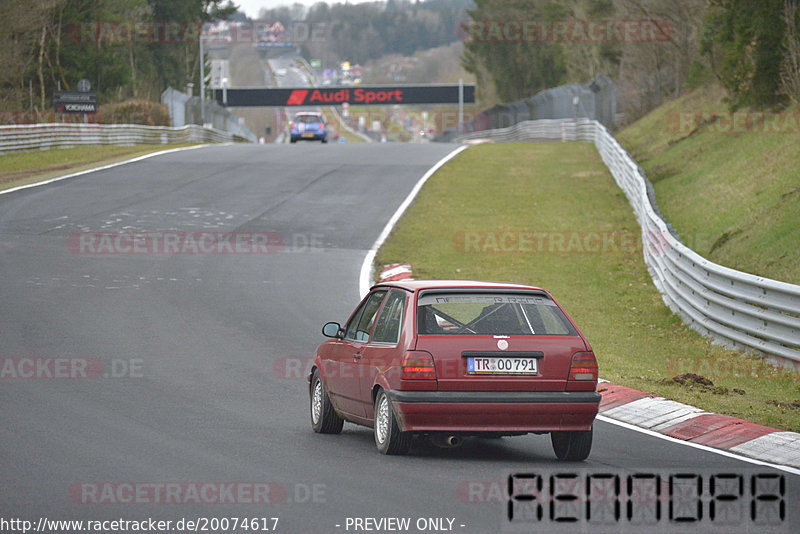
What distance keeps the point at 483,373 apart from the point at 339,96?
9190 centimetres

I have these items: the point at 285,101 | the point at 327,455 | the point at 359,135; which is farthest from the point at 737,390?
the point at 359,135

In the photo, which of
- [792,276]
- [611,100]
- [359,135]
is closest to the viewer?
[792,276]

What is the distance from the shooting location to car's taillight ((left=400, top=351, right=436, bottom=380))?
7.86m

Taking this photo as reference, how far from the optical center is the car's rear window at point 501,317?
8164 mm

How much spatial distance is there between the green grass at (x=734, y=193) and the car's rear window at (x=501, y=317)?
7580 mm

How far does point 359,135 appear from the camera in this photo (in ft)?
558

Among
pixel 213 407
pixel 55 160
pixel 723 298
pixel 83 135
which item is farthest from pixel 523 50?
pixel 213 407

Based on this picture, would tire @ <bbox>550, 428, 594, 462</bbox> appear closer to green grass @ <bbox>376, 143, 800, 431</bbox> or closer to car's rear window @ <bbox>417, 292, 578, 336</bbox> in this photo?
car's rear window @ <bbox>417, 292, 578, 336</bbox>

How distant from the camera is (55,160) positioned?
126ft

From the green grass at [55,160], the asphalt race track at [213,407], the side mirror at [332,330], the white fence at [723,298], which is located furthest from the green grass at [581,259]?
the green grass at [55,160]

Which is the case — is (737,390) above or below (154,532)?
below

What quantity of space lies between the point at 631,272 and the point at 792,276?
5356 mm

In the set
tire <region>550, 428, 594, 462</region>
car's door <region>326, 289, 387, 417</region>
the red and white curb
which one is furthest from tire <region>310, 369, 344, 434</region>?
the red and white curb

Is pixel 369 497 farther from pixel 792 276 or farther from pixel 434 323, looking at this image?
pixel 792 276
